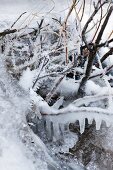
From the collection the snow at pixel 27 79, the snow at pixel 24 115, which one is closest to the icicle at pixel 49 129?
the snow at pixel 24 115

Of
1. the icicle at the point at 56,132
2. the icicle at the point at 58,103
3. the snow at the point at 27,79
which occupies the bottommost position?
the icicle at the point at 56,132

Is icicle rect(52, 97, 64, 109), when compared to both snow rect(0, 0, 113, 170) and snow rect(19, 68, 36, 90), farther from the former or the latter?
snow rect(19, 68, 36, 90)

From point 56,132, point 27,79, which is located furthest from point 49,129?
point 27,79

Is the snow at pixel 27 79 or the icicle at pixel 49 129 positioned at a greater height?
the snow at pixel 27 79

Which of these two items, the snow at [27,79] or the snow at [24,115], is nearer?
the snow at [24,115]

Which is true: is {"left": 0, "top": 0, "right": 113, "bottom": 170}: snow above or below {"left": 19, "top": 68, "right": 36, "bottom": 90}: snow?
below

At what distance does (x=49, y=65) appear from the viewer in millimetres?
1816

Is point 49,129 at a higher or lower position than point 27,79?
lower

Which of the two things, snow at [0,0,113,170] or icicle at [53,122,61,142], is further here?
icicle at [53,122,61,142]

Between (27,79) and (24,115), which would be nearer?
(24,115)

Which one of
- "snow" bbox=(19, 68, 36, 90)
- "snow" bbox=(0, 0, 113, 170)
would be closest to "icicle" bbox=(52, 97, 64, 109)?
"snow" bbox=(0, 0, 113, 170)

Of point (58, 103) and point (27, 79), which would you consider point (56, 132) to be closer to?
point (58, 103)

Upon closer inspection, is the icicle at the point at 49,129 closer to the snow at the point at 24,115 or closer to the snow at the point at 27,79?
the snow at the point at 24,115

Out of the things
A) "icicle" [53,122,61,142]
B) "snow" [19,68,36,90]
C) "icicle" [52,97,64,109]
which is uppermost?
"snow" [19,68,36,90]
